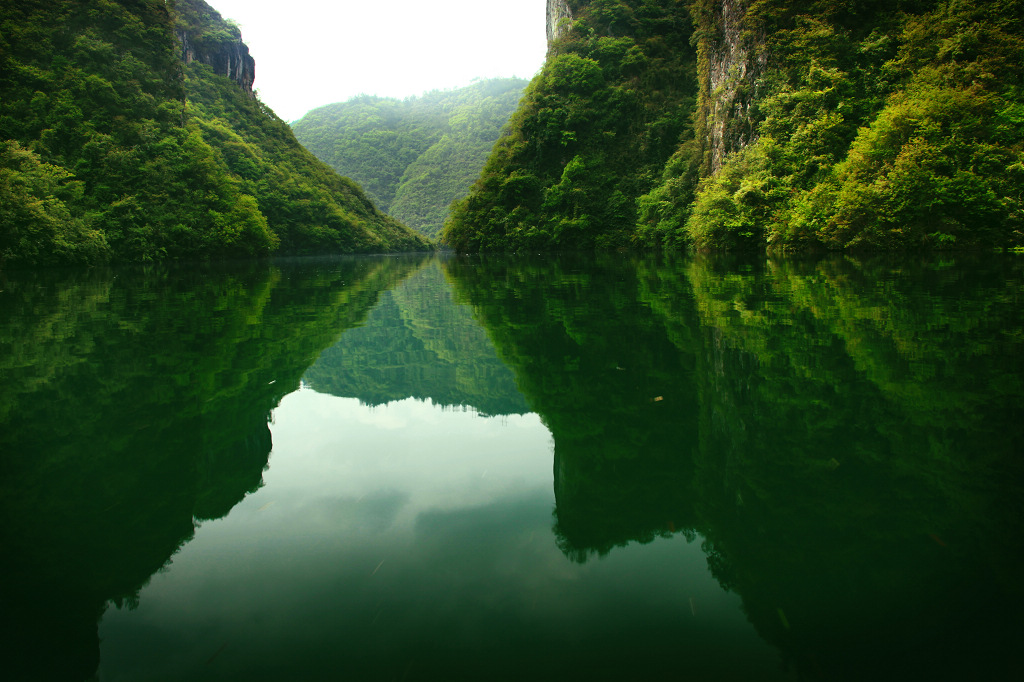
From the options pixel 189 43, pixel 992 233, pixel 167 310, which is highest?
pixel 189 43

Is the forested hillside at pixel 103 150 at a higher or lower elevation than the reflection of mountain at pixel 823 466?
higher

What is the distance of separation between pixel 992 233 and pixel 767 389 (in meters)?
19.6

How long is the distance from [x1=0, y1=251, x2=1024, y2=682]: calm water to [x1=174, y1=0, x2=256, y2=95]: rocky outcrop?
95.1 m

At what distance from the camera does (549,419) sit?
4.27 metres

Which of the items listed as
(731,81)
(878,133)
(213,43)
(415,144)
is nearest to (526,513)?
(878,133)

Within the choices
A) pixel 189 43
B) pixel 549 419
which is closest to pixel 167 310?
pixel 549 419

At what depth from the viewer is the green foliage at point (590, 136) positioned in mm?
51156

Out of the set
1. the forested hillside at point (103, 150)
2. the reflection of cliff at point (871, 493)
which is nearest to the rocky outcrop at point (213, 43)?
the forested hillside at point (103, 150)

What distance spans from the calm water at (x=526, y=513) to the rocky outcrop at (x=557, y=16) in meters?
63.9

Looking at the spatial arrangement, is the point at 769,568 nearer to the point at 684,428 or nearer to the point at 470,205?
the point at 684,428

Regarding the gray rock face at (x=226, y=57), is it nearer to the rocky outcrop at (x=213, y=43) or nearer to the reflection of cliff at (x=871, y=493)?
the rocky outcrop at (x=213, y=43)

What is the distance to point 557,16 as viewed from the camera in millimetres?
62688

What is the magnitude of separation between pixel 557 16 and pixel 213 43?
55.4 m

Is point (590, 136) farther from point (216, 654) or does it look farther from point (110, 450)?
point (216, 654)
